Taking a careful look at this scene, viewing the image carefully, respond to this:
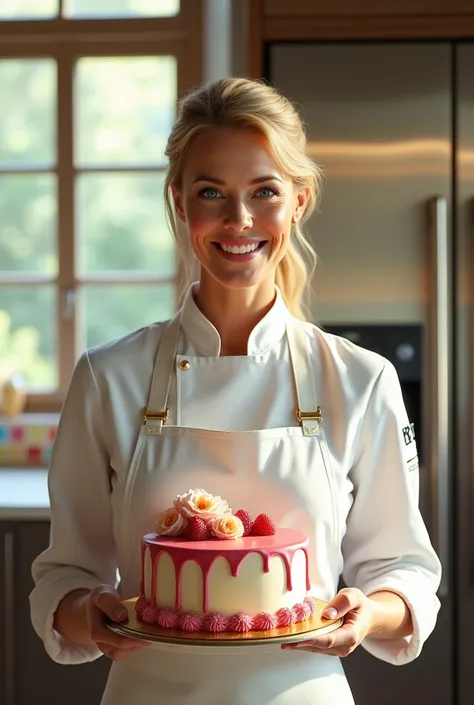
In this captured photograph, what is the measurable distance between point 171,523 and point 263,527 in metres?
0.11

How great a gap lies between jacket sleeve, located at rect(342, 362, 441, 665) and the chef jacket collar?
0.16 meters

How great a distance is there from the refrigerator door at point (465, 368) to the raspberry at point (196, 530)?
147cm

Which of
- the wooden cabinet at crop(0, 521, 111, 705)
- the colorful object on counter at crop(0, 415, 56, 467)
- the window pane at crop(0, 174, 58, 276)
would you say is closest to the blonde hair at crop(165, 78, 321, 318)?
the wooden cabinet at crop(0, 521, 111, 705)

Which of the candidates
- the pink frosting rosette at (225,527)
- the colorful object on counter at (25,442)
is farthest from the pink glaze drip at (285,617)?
the colorful object on counter at (25,442)

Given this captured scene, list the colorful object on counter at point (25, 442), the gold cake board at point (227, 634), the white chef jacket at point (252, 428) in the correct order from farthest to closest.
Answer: the colorful object on counter at point (25, 442) < the white chef jacket at point (252, 428) < the gold cake board at point (227, 634)

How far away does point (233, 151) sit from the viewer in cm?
130

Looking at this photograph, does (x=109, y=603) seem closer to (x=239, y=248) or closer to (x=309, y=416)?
(x=309, y=416)

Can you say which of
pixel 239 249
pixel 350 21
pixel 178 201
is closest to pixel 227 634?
pixel 239 249

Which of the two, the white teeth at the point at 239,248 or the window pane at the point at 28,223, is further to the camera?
the window pane at the point at 28,223

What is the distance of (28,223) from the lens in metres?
3.44

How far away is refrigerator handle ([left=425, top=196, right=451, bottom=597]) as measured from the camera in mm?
2518

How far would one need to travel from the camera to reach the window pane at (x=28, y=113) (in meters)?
3.41

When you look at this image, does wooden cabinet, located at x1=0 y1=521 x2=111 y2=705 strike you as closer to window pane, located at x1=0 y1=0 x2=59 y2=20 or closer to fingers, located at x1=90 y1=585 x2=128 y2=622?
fingers, located at x1=90 y1=585 x2=128 y2=622

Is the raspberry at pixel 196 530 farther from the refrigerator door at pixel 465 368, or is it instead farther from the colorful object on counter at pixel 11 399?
the colorful object on counter at pixel 11 399
